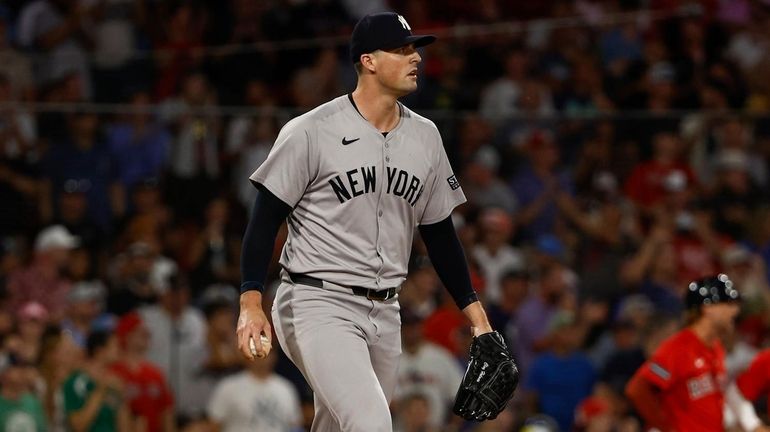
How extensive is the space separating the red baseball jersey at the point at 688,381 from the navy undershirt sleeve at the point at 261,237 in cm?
306

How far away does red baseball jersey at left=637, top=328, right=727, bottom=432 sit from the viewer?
24.0 feet

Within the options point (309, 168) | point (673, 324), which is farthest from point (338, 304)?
point (673, 324)

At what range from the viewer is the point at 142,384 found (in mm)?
9250

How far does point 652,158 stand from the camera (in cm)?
1084

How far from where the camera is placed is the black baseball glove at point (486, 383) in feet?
16.7

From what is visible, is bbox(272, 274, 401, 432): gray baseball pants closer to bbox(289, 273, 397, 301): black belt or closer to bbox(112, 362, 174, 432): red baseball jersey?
bbox(289, 273, 397, 301): black belt

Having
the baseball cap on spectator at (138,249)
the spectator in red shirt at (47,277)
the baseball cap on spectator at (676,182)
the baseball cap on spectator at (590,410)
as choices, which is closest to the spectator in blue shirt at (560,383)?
the baseball cap on spectator at (590,410)

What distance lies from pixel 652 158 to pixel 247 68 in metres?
3.21

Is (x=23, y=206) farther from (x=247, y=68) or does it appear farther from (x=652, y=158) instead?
(x=652, y=158)

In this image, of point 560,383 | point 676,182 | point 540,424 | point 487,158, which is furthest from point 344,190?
point 676,182

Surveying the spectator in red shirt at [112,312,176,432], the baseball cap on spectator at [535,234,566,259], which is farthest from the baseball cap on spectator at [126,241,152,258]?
the baseball cap on spectator at [535,234,566,259]

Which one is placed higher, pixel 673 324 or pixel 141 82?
pixel 141 82

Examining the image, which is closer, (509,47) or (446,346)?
(446,346)

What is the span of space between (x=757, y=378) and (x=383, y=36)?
11.0 feet
